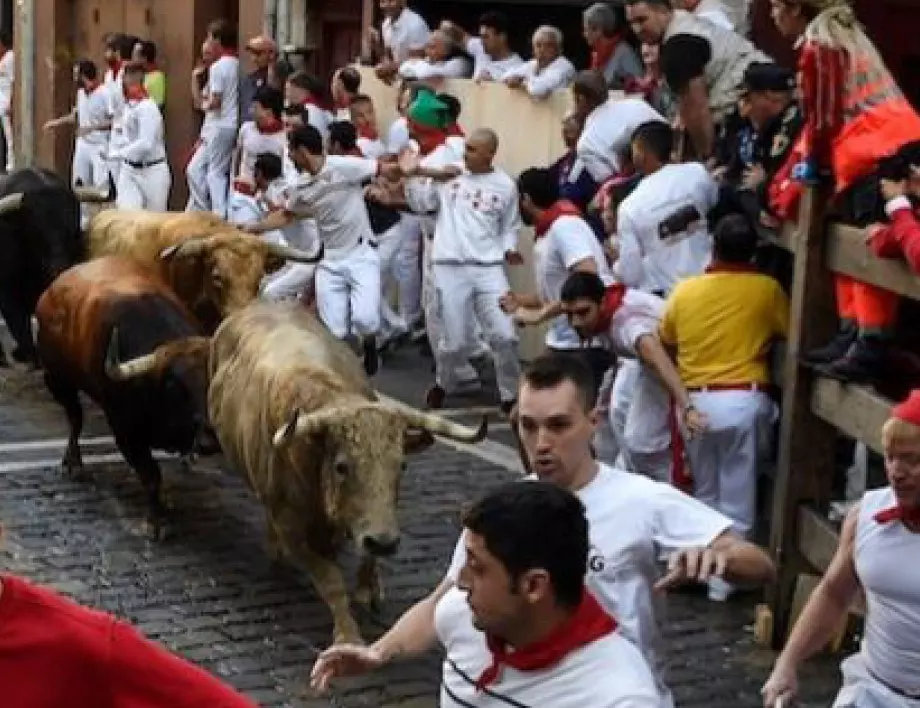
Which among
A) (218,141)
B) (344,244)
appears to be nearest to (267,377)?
(344,244)

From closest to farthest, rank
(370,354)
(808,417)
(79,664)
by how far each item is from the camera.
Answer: (79,664) < (808,417) < (370,354)

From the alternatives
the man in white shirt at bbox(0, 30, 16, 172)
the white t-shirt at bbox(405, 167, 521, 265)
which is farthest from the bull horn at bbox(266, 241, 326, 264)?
the man in white shirt at bbox(0, 30, 16, 172)

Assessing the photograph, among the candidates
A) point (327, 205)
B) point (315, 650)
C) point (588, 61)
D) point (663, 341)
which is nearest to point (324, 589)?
point (315, 650)

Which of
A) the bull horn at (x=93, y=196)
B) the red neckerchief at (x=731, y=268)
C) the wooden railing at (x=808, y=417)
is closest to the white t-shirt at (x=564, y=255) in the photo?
the red neckerchief at (x=731, y=268)

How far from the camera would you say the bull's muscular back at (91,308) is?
34.6ft

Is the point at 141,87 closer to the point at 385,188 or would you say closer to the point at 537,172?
the point at 385,188

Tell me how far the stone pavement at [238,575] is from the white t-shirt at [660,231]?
1679 millimetres

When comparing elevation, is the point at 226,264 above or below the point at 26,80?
above

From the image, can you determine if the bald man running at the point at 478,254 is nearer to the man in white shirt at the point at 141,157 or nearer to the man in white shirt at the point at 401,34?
the man in white shirt at the point at 401,34

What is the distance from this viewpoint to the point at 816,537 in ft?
26.2

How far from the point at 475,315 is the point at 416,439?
4657mm

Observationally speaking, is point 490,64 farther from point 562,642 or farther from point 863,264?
point 562,642

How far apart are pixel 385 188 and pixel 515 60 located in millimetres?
2288

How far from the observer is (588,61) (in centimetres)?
1745
